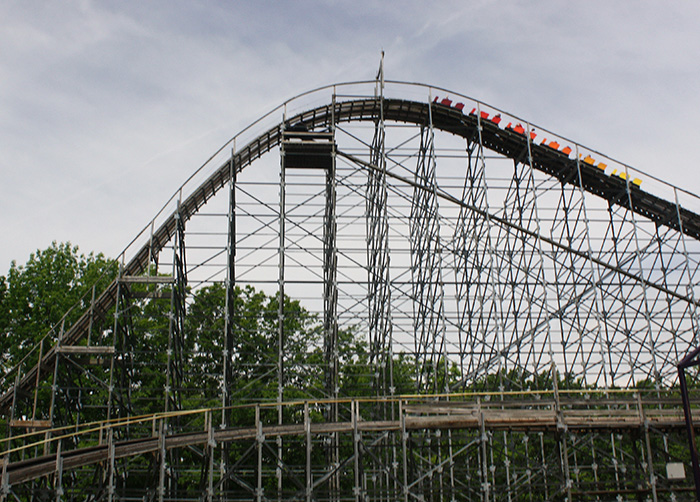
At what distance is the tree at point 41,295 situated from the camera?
25.5 m

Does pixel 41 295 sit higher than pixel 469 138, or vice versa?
pixel 469 138

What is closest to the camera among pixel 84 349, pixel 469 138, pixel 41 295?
pixel 84 349

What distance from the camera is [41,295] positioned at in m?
26.9

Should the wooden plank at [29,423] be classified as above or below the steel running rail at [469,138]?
below

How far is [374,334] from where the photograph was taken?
20594mm

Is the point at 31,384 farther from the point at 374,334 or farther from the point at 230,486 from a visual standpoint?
the point at 374,334

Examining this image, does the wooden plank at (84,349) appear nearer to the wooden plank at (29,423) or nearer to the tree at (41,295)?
the wooden plank at (29,423)

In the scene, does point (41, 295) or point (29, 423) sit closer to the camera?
point (29, 423)

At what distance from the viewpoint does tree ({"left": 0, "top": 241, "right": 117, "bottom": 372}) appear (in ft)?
83.6

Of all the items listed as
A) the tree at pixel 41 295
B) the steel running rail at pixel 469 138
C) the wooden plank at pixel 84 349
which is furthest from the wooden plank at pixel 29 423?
the tree at pixel 41 295

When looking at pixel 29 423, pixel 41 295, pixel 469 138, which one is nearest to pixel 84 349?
pixel 29 423

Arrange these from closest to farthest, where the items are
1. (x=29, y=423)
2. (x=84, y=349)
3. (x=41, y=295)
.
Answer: (x=29, y=423)
(x=84, y=349)
(x=41, y=295)

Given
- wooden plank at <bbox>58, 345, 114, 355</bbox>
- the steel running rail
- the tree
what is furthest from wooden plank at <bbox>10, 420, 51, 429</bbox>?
the tree

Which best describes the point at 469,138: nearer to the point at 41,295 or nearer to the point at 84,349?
the point at 84,349
